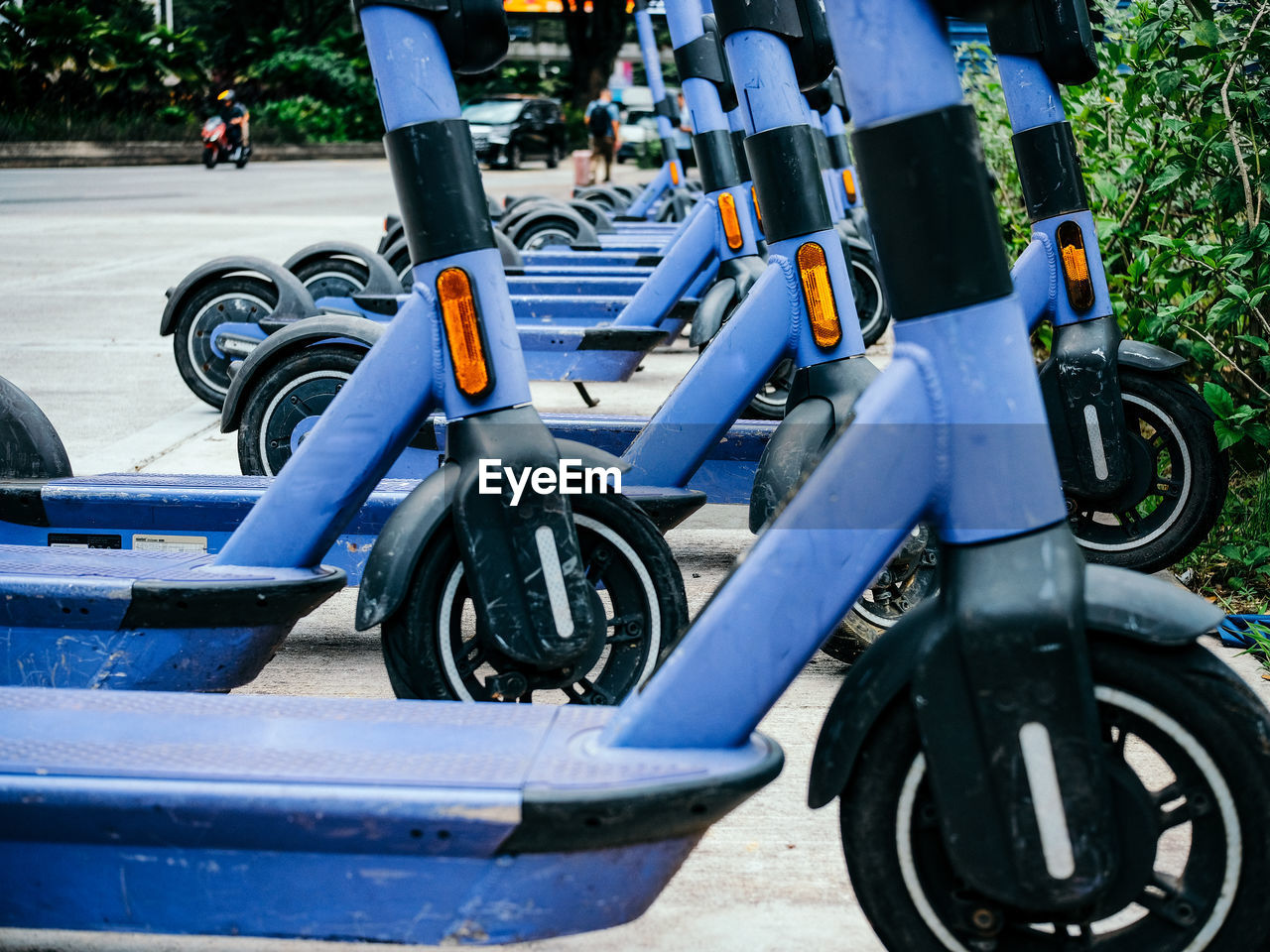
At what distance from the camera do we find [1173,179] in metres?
4.27

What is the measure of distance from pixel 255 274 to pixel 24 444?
2629mm

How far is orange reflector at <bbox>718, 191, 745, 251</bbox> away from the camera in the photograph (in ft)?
19.4

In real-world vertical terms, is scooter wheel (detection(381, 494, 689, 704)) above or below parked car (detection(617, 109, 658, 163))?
below

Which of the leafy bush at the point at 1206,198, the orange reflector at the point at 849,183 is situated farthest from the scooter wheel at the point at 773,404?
the orange reflector at the point at 849,183

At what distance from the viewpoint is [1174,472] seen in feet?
12.5

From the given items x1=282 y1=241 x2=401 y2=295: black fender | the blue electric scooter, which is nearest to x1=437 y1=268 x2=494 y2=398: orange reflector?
the blue electric scooter

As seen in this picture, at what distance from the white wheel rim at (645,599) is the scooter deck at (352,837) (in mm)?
575

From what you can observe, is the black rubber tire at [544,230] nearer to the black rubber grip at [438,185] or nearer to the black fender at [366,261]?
the black fender at [366,261]

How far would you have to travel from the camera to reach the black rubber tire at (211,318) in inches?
238

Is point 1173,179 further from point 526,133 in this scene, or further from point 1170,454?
point 526,133

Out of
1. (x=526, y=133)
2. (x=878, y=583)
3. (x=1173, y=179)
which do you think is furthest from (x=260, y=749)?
(x=526, y=133)

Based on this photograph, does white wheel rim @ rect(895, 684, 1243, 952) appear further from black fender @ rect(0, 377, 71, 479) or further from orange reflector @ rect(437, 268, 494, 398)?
black fender @ rect(0, 377, 71, 479)

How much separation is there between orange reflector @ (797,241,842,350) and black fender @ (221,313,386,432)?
1.35m

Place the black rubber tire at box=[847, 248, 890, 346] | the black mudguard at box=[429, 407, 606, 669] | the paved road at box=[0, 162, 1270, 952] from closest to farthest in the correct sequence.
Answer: the paved road at box=[0, 162, 1270, 952]
the black mudguard at box=[429, 407, 606, 669]
the black rubber tire at box=[847, 248, 890, 346]
